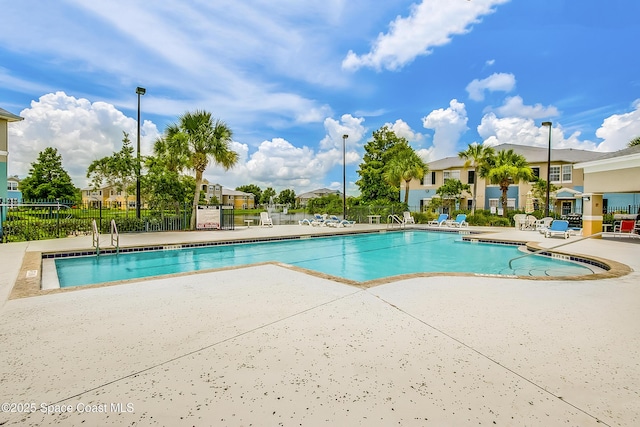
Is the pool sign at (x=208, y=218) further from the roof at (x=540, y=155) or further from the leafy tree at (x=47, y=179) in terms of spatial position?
the leafy tree at (x=47, y=179)

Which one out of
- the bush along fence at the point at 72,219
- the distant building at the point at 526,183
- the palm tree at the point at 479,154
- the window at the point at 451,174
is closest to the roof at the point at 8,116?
the bush along fence at the point at 72,219

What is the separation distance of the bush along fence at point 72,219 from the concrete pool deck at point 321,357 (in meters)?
8.78

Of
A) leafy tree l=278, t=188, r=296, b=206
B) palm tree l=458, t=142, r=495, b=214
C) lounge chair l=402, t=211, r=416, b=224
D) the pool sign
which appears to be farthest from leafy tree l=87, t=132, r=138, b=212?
leafy tree l=278, t=188, r=296, b=206

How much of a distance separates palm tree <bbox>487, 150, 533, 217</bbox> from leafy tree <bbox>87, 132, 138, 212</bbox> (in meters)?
21.9

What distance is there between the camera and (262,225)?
62.1ft

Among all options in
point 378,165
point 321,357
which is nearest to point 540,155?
point 378,165

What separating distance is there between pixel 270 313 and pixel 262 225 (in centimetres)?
1557

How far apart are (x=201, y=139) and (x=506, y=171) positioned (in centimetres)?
1942

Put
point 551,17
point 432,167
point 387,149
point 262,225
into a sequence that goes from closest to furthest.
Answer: point 551,17 → point 262,225 → point 432,167 → point 387,149

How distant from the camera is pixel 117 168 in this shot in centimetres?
1341

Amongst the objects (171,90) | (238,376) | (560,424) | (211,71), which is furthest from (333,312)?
(171,90)

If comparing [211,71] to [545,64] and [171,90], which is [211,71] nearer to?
[171,90]

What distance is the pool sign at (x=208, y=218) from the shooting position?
15.6 meters

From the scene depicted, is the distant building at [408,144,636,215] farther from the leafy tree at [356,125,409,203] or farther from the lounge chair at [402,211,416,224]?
the lounge chair at [402,211,416,224]
